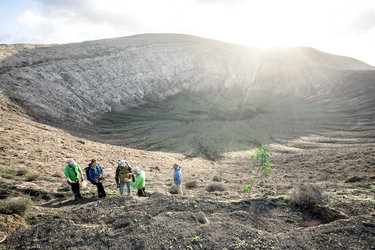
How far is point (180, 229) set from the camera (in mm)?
7535

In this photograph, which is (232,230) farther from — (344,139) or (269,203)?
(344,139)

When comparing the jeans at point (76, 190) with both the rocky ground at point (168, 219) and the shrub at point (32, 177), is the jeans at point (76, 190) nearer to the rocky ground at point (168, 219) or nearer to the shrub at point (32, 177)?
the rocky ground at point (168, 219)

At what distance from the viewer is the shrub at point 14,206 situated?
25.4ft

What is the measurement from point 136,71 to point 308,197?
62311 mm

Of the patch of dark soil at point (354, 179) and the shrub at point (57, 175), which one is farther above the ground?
the shrub at point (57, 175)

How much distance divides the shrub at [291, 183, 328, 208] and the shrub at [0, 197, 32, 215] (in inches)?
432

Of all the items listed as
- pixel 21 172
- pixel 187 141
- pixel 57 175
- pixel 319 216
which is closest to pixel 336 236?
pixel 319 216

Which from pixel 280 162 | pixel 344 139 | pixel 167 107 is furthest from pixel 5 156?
pixel 167 107

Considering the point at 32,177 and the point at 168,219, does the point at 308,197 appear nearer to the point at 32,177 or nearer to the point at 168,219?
the point at 168,219

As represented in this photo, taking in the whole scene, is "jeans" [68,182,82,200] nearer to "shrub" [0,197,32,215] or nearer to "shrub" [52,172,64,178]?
"shrub" [0,197,32,215]

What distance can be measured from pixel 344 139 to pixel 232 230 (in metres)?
37.7

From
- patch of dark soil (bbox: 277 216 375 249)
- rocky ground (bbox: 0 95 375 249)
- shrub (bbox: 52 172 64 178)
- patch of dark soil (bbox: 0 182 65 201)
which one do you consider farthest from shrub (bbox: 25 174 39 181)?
patch of dark soil (bbox: 277 216 375 249)

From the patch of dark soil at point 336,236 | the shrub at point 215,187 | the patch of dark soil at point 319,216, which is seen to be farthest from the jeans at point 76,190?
the patch of dark soil at point 319,216

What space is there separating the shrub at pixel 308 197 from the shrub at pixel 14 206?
1098cm
